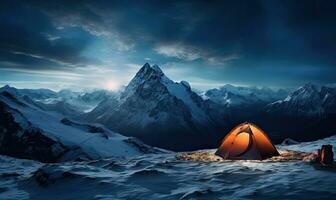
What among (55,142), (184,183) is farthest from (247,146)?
(55,142)

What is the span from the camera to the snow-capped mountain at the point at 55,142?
508 ft

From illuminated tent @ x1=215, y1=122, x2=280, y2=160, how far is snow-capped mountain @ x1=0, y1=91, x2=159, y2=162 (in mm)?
126643

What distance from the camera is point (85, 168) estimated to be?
2373cm

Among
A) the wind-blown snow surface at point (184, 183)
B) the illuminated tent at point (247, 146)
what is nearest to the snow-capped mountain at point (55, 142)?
the illuminated tent at point (247, 146)

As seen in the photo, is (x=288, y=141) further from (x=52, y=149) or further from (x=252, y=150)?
(x=52, y=149)

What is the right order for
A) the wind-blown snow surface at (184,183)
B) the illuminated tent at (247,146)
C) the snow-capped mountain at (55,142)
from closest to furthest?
1. the wind-blown snow surface at (184,183)
2. the illuminated tent at (247,146)
3. the snow-capped mountain at (55,142)

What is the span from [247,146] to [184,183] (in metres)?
9.29

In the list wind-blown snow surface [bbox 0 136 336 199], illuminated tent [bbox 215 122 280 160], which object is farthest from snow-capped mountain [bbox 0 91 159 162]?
wind-blown snow surface [bbox 0 136 336 199]

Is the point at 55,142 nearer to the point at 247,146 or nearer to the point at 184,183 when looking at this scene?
the point at 247,146

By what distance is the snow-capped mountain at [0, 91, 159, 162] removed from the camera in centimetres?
15488

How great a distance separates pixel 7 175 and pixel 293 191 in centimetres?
2119

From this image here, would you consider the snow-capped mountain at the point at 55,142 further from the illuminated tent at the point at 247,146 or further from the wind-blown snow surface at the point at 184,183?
the wind-blown snow surface at the point at 184,183

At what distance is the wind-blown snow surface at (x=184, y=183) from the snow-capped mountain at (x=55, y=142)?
128633 mm

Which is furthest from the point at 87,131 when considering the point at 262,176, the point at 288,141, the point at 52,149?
the point at 262,176
